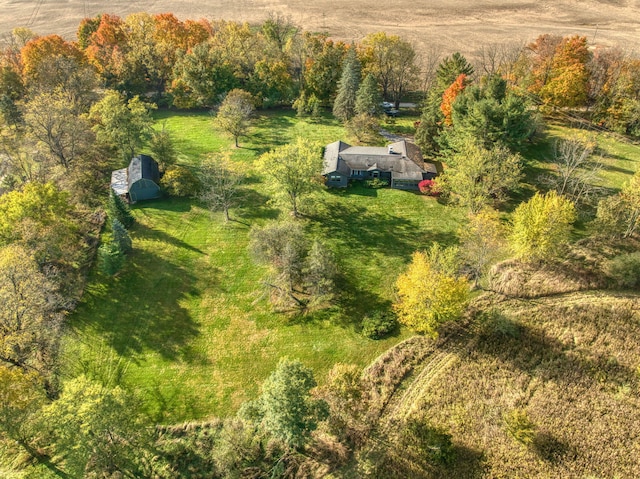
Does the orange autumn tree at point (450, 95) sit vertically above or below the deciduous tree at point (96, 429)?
above

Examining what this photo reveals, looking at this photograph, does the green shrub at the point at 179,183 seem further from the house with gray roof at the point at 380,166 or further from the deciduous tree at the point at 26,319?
the deciduous tree at the point at 26,319

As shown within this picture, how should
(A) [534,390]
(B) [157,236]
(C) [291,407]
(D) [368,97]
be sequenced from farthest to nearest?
(D) [368,97]
(B) [157,236]
(A) [534,390]
(C) [291,407]

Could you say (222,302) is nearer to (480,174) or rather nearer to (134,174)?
(134,174)

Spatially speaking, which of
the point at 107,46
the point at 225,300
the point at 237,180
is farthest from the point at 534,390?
the point at 107,46

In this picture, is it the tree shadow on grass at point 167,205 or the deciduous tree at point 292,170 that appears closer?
the deciduous tree at point 292,170

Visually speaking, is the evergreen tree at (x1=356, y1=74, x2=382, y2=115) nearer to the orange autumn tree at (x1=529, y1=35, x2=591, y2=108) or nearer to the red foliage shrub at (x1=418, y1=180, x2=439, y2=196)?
the red foliage shrub at (x1=418, y1=180, x2=439, y2=196)

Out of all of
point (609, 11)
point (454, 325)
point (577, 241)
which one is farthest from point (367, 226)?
point (609, 11)

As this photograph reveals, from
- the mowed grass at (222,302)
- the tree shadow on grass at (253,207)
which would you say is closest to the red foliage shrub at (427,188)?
the mowed grass at (222,302)

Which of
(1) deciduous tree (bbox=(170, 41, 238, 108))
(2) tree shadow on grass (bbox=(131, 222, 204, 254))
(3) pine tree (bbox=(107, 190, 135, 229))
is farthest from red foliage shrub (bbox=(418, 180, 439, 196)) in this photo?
(1) deciduous tree (bbox=(170, 41, 238, 108))
